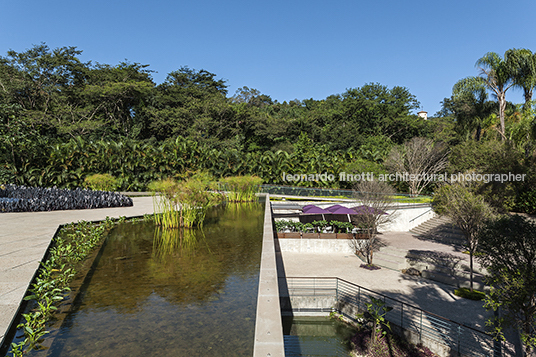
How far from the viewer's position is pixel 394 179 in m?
25.5

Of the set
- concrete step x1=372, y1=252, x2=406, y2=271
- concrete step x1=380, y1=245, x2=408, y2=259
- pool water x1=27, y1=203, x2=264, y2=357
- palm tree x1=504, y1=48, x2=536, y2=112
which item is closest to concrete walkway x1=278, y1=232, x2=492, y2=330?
concrete step x1=372, y1=252, x2=406, y2=271

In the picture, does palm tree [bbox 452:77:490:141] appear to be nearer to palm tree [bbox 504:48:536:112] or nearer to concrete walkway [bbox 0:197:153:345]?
palm tree [bbox 504:48:536:112]

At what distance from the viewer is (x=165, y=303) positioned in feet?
14.5

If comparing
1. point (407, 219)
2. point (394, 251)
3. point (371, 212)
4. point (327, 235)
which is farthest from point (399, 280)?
point (407, 219)

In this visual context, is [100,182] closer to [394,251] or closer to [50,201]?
[50,201]

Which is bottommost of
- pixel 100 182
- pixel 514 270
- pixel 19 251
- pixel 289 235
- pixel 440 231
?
pixel 440 231

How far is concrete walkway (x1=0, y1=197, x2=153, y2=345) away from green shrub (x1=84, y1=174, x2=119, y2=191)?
33.1 ft

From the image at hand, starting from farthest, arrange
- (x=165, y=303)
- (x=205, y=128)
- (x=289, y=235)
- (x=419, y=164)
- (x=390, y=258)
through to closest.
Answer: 1. (x=205, y=128)
2. (x=419, y=164)
3. (x=289, y=235)
4. (x=390, y=258)
5. (x=165, y=303)

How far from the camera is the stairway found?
15.0 metres

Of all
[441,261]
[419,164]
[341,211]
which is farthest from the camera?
[419,164]

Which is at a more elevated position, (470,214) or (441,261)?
(470,214)

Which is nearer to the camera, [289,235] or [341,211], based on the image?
[289,235]

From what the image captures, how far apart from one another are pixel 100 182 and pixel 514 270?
69.2ft

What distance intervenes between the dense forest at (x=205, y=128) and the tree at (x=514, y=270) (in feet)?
31.1
